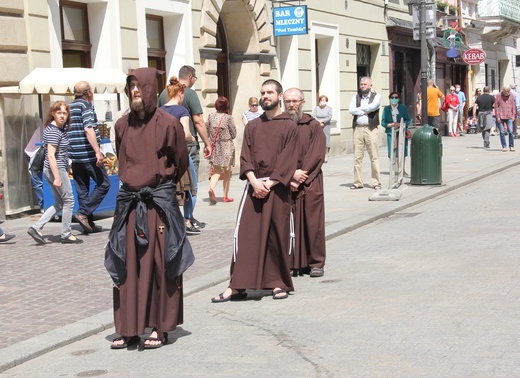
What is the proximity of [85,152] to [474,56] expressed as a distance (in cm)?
2717

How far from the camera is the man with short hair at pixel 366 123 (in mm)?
15641

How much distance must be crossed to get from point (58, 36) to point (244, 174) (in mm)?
8032

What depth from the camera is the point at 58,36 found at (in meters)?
14.8

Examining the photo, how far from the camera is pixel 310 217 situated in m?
8.61

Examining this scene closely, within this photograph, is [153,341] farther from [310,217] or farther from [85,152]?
[85,152]

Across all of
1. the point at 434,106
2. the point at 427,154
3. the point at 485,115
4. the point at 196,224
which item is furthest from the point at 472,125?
the point at 196,224

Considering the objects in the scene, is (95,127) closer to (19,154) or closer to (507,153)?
(19,154)

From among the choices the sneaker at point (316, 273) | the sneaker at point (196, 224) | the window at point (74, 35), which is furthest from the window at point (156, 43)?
the sneaker at point (316, 273)

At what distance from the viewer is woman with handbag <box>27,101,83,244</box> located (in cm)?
1076

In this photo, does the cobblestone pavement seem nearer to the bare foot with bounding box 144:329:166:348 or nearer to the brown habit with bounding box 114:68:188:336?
the bare foot with bounding box 144:329:166:348

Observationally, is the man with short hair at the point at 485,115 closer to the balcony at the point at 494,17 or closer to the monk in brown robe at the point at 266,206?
the balcony at the point at 494,17

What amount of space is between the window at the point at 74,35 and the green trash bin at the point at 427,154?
573cm

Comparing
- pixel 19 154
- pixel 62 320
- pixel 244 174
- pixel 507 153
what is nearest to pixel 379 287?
pixel 244 174

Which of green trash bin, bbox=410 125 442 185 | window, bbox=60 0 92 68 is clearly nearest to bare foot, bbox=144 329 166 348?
window, bbox=60 0 92 68
